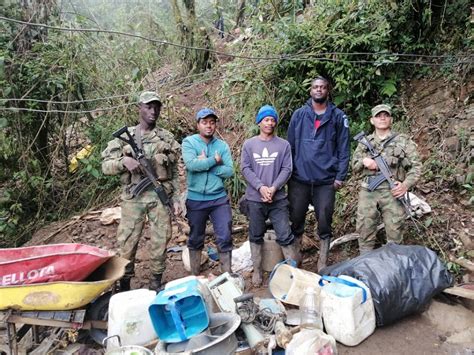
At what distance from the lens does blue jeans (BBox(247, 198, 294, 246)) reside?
14.7 ft

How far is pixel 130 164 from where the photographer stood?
4.08 m

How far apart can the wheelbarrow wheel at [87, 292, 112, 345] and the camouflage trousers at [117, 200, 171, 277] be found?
0.61m

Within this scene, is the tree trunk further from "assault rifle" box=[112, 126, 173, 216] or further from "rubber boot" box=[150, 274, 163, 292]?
"rubber boot" box=[150, 274, 163, 292]

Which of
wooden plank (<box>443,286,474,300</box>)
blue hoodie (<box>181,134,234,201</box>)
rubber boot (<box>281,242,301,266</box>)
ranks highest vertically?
blue hoodie (<box>181,134,234,201</box>)

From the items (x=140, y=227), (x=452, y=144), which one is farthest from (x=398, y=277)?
(x=452, y=144)

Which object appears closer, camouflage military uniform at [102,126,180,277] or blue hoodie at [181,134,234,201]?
camouflage military uniform at [102,126,180,277]

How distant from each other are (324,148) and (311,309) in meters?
1.75

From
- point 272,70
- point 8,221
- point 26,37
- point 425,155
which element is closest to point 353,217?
point 425,155

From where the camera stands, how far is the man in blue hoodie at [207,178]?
4.30 meters

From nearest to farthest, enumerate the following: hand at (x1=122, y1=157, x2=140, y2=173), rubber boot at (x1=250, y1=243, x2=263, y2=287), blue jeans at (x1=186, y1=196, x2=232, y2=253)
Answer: hand at (x1=122, y1=157, x2=140, y2=173) < blue jeans at (x1=186, y1=196, x2=232, y2=253) < rubber boot at (x1=250, y1=243, x2=263, y2=287)

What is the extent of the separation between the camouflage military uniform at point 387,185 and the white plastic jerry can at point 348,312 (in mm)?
1007

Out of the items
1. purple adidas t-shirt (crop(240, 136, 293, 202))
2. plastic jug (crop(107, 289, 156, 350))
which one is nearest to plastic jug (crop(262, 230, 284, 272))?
purple adidas t-shirt (crop(240, 136, 293, 202))

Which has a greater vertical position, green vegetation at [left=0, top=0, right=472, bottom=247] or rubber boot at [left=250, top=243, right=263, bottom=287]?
green vegetation at [left=0, top=0, right=472, bottom=247]

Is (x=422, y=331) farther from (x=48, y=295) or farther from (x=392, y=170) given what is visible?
(x=48, y=295)
